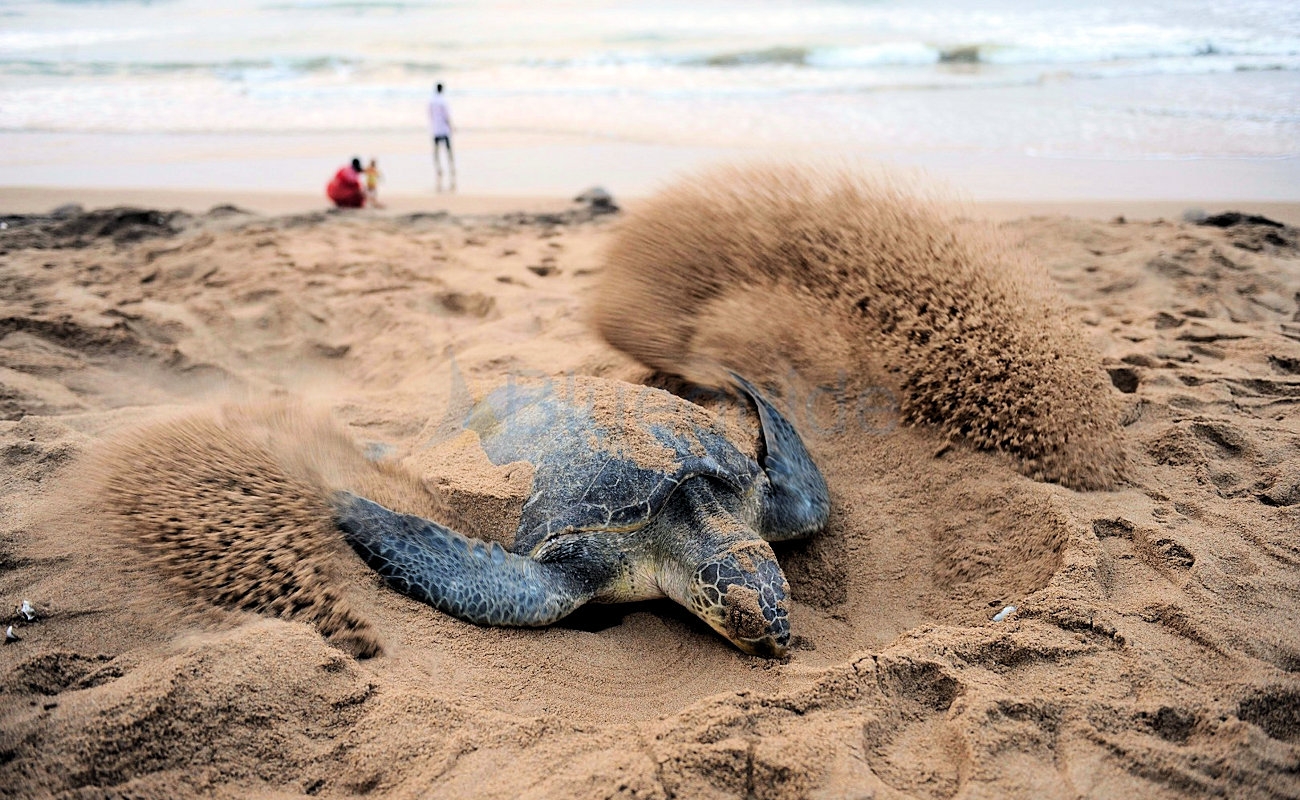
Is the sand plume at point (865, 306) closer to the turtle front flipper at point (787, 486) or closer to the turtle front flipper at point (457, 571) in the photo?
the turtle front flipper at point (787, 486)

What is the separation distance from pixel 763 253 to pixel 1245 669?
2.23 m

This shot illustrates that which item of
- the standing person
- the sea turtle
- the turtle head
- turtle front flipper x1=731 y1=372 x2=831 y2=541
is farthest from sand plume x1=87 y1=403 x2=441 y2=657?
the standing person

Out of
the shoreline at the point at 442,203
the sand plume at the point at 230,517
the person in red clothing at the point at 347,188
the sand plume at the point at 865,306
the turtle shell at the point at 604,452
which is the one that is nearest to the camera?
the sand plume at the point at 230,517


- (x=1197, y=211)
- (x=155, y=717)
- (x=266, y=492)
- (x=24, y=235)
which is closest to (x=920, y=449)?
(x=266, y=492)

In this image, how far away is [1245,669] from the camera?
1.86m

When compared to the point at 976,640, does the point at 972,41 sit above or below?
above

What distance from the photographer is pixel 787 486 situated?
8.70 ft

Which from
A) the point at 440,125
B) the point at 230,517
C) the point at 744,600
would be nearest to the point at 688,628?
the point at 744,600

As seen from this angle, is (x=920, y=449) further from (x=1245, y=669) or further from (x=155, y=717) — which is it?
(x=155, y=717)

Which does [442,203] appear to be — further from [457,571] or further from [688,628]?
[688,628]

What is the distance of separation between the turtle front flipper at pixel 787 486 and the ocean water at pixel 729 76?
677cm

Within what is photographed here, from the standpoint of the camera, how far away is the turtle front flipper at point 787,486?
8.45ft

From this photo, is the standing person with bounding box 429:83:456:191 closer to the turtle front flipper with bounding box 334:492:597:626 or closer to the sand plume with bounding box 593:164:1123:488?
the sand plume with bounding box 593:164:1123:488

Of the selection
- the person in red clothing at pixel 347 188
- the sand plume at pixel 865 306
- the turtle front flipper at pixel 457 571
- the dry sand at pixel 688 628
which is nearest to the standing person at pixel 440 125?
the person in red clothing at pixel 347 188
